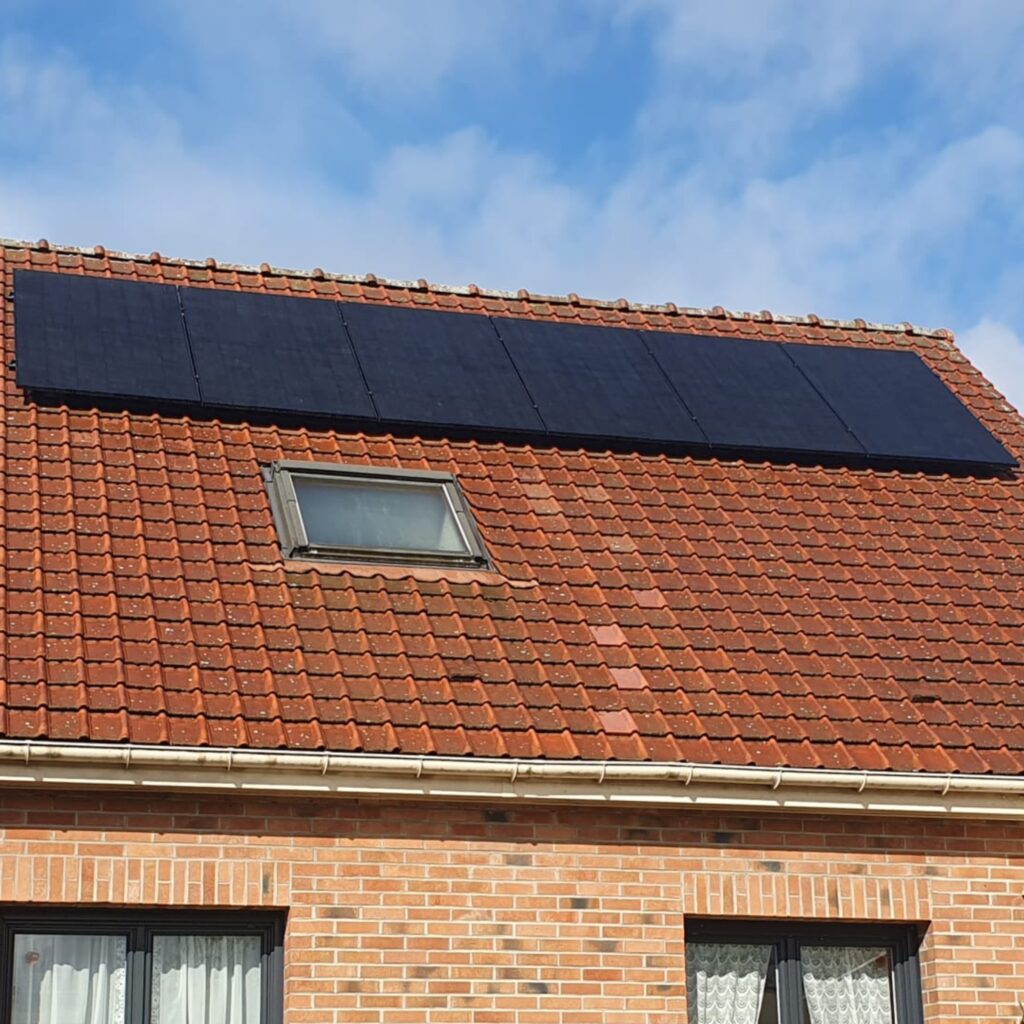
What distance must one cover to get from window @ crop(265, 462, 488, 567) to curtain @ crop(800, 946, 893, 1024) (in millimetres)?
3217

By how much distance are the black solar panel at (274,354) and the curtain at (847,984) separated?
4.98 meters

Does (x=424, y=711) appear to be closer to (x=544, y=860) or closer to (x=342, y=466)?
(x=544, y=860)

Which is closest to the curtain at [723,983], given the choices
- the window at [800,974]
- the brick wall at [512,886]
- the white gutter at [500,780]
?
the window at [800,974]

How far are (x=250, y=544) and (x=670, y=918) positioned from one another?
11.2 ft

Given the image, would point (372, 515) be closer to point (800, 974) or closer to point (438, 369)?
point (438, 369)

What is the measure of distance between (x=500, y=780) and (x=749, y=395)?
221 inches

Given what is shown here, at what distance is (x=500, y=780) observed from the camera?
32.2 ft

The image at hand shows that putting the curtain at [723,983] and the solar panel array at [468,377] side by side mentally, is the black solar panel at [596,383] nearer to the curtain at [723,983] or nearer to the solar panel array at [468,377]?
the solar panel array at [468,377]

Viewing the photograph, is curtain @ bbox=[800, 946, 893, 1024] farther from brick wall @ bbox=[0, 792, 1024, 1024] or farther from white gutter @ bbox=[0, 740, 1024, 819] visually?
white gutter @ bbox=[0, 740, 1024, 819]

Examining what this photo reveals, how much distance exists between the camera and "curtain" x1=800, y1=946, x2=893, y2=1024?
10.3m

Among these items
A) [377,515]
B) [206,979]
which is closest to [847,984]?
[206,979]

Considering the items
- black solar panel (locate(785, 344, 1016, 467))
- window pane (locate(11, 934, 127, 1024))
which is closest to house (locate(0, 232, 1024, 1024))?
window pane (locate(11, 934, 127, 1024))

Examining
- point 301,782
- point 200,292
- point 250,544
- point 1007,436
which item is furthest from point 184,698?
point 1007,436

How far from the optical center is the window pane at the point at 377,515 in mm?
11805
